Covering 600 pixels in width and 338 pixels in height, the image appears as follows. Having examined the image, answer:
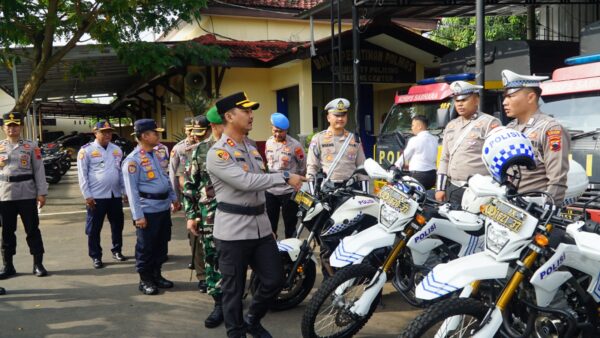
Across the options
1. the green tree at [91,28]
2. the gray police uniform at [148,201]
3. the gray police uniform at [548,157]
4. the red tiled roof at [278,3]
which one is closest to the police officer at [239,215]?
the gray police uniform at [548,157]

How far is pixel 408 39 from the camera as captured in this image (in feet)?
46.3

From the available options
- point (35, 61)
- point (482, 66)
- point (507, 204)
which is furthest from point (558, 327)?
point (35, 61)

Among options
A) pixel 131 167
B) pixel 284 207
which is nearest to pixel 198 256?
pixel 131 167

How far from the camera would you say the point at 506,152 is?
2902mm

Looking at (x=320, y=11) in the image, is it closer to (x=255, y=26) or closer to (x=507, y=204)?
(x=255, y=26)

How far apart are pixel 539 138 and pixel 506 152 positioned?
3.20 feet

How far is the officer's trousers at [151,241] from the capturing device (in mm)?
5324

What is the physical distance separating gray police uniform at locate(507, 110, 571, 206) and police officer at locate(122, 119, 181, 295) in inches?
133

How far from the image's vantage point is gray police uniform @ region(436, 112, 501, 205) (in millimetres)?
4629

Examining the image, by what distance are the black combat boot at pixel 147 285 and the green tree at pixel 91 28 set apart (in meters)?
5.53

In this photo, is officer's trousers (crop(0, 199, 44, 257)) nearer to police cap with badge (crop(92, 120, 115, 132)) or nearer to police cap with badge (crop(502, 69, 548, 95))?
police cap with badge (crop(92, 120, 115, 132))

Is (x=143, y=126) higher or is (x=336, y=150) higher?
(x=143, y=126)

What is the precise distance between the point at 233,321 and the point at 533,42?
6998mm

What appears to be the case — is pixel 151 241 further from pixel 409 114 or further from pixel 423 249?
pixel 409 114
